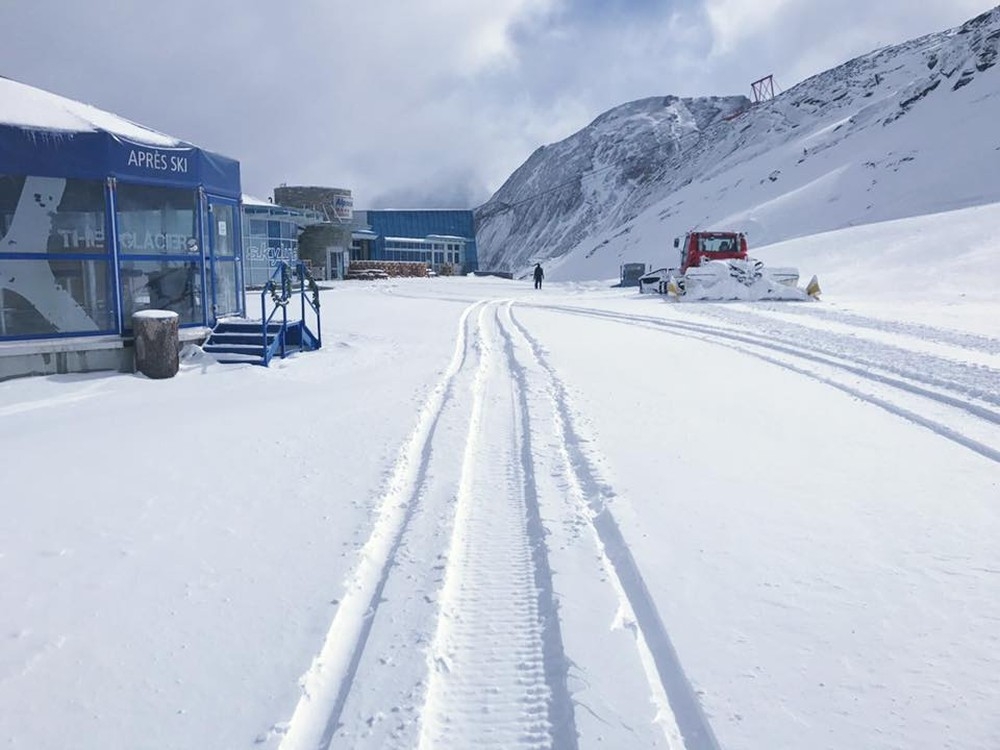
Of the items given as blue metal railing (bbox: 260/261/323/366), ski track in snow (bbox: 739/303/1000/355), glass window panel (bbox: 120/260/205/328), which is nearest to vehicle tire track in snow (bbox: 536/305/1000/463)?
ski track in snow (bbox: 739/303/1000/355)

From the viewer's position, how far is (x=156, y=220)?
11000 millimetres

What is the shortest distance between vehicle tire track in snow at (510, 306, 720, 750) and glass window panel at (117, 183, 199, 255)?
764 centimetres

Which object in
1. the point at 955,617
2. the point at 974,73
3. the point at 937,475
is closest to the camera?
the point at 955,617

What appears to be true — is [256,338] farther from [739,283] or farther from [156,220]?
[739,283]

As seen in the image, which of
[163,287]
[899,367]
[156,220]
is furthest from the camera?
[163,287]

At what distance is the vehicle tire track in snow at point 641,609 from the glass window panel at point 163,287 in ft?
24.7

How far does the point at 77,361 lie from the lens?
9750 millimetres

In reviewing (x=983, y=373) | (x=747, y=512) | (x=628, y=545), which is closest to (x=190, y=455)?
(x=628, y=545)

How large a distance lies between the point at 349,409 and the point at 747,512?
14.9 feet

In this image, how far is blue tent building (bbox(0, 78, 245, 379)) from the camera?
372 inches

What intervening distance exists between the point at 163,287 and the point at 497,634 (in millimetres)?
9875

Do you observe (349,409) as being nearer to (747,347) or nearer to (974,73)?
(747,347)

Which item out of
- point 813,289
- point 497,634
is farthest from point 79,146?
point 813,289

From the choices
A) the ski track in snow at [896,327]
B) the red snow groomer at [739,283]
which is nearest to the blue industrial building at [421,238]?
the red snow groomer at [739,283]
